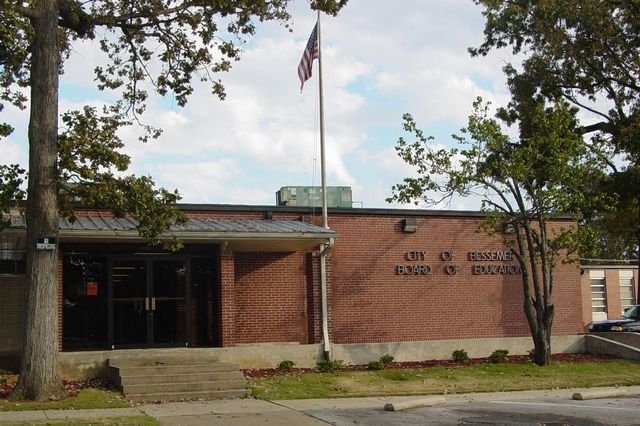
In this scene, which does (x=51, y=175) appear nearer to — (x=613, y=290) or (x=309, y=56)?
(x=309, y=56)

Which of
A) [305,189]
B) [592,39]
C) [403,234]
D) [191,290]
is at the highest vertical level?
[592,39]

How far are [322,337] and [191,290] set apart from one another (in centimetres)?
395

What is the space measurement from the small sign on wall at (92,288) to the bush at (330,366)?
5.85 meters

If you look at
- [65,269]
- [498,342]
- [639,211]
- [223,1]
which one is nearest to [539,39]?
[639,211]

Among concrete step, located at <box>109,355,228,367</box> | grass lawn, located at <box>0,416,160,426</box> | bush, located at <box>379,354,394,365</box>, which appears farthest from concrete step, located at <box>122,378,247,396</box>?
bush, located at <box>379,354,394,365</box>

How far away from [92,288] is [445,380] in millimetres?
8822

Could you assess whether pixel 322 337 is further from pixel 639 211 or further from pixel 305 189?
pixel 639 211

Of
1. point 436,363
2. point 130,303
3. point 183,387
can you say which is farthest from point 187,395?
point 436,363

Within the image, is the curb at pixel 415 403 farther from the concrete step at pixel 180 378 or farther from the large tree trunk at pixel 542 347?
the large tree trunk at pixel 542 347

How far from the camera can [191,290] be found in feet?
64.6

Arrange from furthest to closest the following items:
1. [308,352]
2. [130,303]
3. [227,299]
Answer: [308,352], [227,299], [130,303]

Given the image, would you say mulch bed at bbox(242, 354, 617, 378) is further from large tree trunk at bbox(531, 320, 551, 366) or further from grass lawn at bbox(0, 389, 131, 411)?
grass lawn at bbox(0, 389, 131, 411)

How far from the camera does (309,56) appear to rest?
2230 cm

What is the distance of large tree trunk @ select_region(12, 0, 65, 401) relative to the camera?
13.9m
